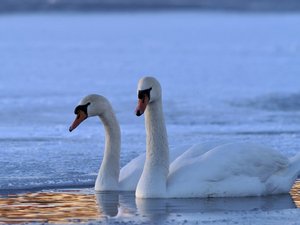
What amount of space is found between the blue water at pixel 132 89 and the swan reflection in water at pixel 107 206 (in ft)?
1.77

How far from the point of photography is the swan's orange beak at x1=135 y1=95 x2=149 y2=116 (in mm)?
7990

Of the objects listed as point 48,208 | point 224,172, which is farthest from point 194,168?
point 48,208

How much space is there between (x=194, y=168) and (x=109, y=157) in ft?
2.74

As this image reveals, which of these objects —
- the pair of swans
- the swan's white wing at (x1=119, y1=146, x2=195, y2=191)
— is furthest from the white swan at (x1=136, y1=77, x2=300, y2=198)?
the swan's white wing at (x1=119, y1=146, x2=195, y2=191)

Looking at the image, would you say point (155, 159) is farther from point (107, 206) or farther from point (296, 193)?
point (296, 193)

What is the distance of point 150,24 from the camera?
47688 millimetres

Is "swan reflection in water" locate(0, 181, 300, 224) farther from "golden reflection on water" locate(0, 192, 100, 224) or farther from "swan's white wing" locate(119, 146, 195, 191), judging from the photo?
"swan's white wing" locate(119, 146, 195, 191)

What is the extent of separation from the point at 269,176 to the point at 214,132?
4053mm

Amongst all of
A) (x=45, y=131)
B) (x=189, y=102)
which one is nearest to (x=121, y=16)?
(x=189, y=102)

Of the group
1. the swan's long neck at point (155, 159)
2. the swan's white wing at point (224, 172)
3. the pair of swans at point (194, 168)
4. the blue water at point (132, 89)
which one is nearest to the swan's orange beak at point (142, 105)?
the pair of swans at point (194, 168)

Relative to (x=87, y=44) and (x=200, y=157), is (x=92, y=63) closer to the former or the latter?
(x=87, y=44)

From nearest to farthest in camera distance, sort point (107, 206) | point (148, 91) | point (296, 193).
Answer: point (107, 206) < point (148, 91) < point (296, 193)

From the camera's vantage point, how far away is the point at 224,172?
8.29 metres

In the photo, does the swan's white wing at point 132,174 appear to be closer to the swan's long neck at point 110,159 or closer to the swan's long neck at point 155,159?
the swan's long neck at point 110,159
